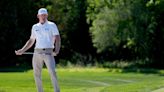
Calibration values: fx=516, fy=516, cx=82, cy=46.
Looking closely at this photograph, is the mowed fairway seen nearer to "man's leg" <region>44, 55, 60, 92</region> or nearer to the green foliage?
the green foliage

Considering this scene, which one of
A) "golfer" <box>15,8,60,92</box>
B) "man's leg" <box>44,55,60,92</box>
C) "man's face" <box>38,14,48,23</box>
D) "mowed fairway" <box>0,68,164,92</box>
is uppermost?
"man's face" <box>38,14,48,23</box>

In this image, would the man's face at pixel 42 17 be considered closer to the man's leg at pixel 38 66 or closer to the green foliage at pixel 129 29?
the man's leg at pixel 38 66

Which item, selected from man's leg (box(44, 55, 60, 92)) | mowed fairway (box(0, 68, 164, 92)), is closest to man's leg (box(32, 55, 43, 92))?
man's leg (box(44, 55, 60, 92))

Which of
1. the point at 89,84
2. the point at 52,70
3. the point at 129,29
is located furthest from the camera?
the point at 129,29

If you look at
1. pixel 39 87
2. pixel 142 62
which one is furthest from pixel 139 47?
pixel 39 87

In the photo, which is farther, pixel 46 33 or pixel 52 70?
pixel 46 33

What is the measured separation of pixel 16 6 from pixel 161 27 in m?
17.1

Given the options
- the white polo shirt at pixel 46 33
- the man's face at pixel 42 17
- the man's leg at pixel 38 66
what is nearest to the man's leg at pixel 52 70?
the man's leg at pixel 38 66

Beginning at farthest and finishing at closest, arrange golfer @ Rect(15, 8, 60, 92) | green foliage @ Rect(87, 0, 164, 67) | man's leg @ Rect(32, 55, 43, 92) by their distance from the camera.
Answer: green foliage @ Rect(87, 0, 164, 67)
man's leg @ Rect(32, 55, 43, 92)
golfer @ Rect(15, 8, 60, 92)

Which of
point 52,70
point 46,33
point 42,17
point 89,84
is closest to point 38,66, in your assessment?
point 52,70

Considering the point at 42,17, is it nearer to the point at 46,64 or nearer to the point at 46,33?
the point at 46,33

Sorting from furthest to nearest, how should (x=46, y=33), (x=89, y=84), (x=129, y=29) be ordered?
1. (x=129, y=29)
2. (x=89, y=84)
3. (x=46, y=33)

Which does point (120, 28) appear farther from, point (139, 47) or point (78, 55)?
point (78, 55)

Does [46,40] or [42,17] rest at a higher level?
[42,17]
